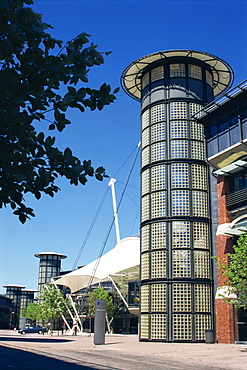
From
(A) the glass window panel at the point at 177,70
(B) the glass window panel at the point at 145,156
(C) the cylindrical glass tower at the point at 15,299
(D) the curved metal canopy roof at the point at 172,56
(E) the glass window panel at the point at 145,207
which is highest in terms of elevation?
(D) the curved metal canopy roof at the point at 172,56

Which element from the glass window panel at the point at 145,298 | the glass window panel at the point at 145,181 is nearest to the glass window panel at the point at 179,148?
the glass window panel at the point at 145,181

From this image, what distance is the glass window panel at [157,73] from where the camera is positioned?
42625 mm

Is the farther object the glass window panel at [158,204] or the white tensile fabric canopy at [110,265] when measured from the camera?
the white tensile fabric canopy at [110,265]

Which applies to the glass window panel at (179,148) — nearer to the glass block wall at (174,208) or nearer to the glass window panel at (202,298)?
the glass block wall at (174,208)

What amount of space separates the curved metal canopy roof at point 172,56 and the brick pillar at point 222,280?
1176cm

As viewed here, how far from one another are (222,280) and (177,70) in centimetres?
1981

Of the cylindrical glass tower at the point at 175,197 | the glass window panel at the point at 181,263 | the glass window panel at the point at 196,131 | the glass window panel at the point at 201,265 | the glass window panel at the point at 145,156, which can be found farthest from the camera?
the glass window panel at the point at 145,156

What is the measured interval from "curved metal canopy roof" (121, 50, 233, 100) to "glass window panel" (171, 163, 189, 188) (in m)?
10.6

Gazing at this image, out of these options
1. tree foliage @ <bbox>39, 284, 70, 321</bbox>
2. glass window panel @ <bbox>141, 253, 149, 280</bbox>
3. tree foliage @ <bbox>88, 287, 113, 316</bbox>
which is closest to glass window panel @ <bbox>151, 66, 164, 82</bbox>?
glass window panel @ <bbox>141, 253, 149, 280</bbox>

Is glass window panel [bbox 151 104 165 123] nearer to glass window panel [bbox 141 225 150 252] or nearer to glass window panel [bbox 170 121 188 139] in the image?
glass window panel [bbox 170 121 188 139]

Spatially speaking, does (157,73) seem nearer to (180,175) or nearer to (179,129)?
(179,129)

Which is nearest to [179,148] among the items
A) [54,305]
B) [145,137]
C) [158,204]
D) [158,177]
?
[158,177]

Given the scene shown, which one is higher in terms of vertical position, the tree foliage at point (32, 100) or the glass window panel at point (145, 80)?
the glass window panel at point (145, 80)

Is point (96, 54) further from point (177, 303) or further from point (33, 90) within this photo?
point (177, 303)
